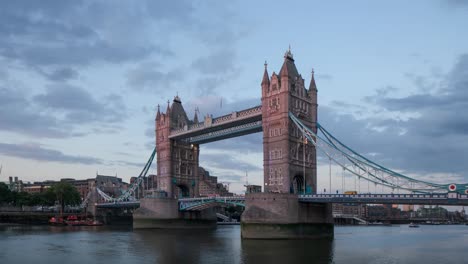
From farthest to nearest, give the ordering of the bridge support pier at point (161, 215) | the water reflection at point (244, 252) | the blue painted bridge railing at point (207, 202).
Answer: the bridge support pier at point (161, 215), the blue painted bridge railing at point (207, 202), the water reflection at point (244, 252)

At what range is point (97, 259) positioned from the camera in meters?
39.9

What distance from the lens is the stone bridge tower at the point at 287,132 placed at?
6231 cm

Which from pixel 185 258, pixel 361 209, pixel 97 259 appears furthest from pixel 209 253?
pixel 361 209

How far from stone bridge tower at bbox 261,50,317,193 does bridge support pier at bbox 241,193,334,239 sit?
15.0 ft

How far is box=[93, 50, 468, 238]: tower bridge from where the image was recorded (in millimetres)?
54625

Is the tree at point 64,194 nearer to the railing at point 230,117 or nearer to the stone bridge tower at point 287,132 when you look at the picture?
the railing at point 230,117

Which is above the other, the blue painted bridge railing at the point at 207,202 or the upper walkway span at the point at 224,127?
the upper walkway span at the point at 224,127

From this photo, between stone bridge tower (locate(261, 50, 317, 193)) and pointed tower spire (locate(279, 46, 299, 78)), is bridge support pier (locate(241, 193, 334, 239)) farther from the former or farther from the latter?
pointed tower spire (locate(279, 46, 299, 78))

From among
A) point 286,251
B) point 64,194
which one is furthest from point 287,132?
point 64,194

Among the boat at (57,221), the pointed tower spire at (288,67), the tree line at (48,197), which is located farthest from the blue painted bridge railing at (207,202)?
the tree line at (48,197)

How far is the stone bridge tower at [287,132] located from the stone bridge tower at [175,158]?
2574cm

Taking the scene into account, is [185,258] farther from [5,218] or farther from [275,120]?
[5,218]

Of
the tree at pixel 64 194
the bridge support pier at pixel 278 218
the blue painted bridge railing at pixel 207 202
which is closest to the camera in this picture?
the bridge support pier at pixel 278 218

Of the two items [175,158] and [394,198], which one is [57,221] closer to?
[175,158]
